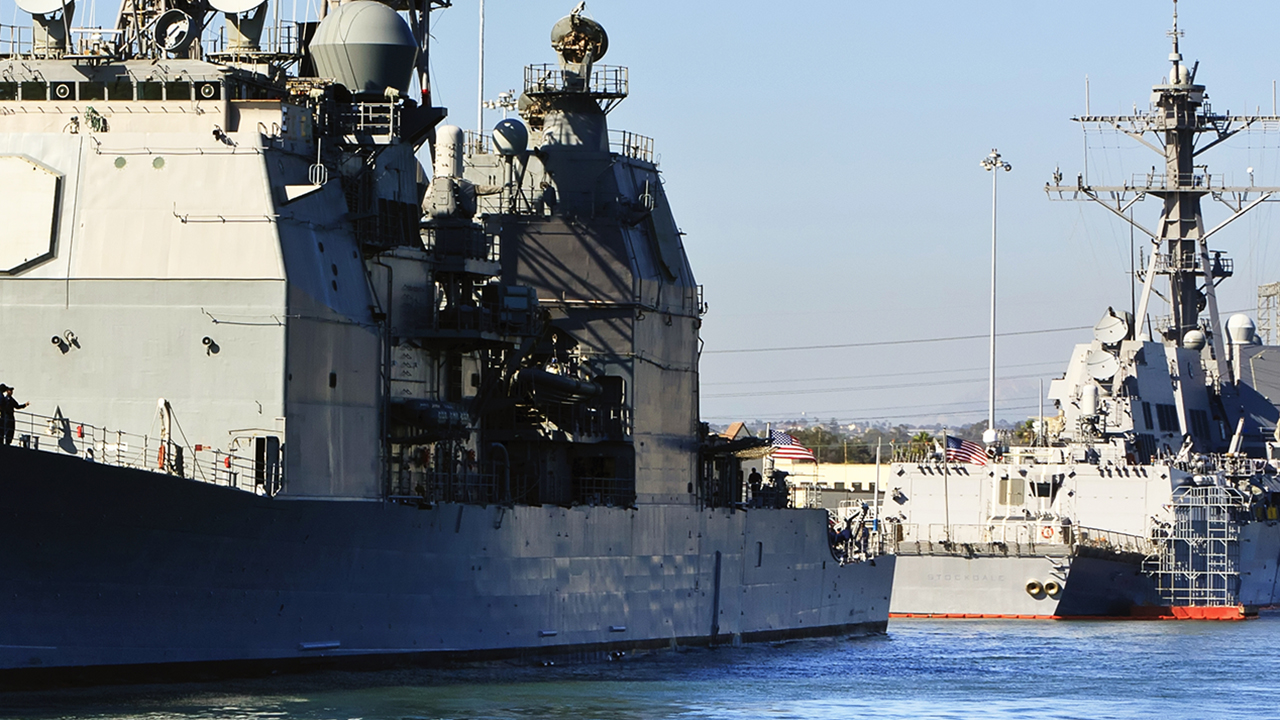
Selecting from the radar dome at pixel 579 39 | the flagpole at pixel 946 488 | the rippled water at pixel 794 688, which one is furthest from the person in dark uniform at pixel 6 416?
the flagpole at pixel 946 488

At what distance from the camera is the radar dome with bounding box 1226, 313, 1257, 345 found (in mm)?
59438

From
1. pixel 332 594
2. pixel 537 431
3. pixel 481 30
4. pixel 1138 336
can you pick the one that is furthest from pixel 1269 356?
pixel 332 594

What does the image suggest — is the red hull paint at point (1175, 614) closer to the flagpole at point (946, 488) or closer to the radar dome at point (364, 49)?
the flagpole at point (946, 488)

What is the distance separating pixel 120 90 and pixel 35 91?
1.02 m

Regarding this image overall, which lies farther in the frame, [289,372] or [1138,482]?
[1138,482]

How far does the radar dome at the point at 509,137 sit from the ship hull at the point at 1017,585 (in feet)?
56.6

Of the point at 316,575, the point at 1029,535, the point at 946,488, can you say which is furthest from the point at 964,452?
the point at 316,575

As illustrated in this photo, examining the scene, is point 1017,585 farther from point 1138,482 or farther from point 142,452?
point 142,452

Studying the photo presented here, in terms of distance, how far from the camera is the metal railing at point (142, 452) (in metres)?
22.6

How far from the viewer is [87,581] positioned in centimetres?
2142

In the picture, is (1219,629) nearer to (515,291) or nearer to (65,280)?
(515,291)

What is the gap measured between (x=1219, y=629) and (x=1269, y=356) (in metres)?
19.4

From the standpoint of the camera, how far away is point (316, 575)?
77.9ft

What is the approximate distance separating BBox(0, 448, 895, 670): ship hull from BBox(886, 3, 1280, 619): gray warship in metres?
12.1
